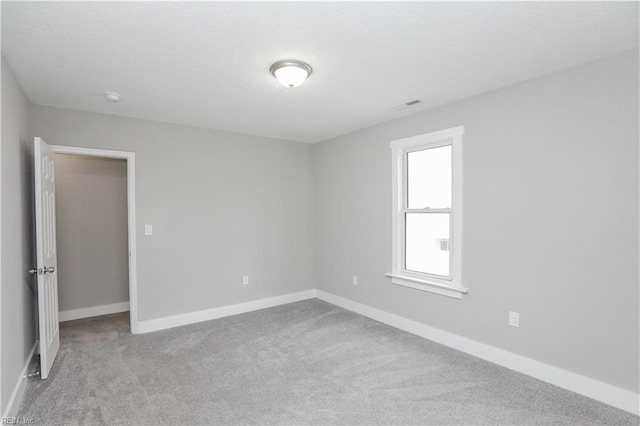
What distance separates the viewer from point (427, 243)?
150 inches

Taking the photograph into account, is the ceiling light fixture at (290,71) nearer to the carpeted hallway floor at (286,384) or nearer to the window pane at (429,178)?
the window pane at (429,178)

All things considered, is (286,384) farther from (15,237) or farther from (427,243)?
(15,237)

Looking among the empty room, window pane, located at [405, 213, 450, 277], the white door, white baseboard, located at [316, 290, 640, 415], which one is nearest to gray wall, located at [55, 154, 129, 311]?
the empty room

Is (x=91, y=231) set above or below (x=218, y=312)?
Answer: above

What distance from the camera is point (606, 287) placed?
2.43m

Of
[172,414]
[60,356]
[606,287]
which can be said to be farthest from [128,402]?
[606,287]

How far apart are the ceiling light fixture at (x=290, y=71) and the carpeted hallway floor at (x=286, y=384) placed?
93.3 inches

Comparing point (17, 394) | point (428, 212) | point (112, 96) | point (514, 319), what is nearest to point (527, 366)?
point (514, 319)

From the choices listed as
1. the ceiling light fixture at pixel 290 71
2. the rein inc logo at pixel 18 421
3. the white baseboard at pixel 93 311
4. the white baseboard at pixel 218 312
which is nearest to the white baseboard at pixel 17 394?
the rein inc logo at pixel 18 421

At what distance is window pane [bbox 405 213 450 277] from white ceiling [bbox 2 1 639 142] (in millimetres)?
1262

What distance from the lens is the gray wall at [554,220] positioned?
235cm

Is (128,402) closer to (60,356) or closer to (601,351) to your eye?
(60,356)

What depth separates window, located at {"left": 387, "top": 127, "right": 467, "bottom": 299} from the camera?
11.1 ft

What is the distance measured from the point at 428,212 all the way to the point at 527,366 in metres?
1.66
